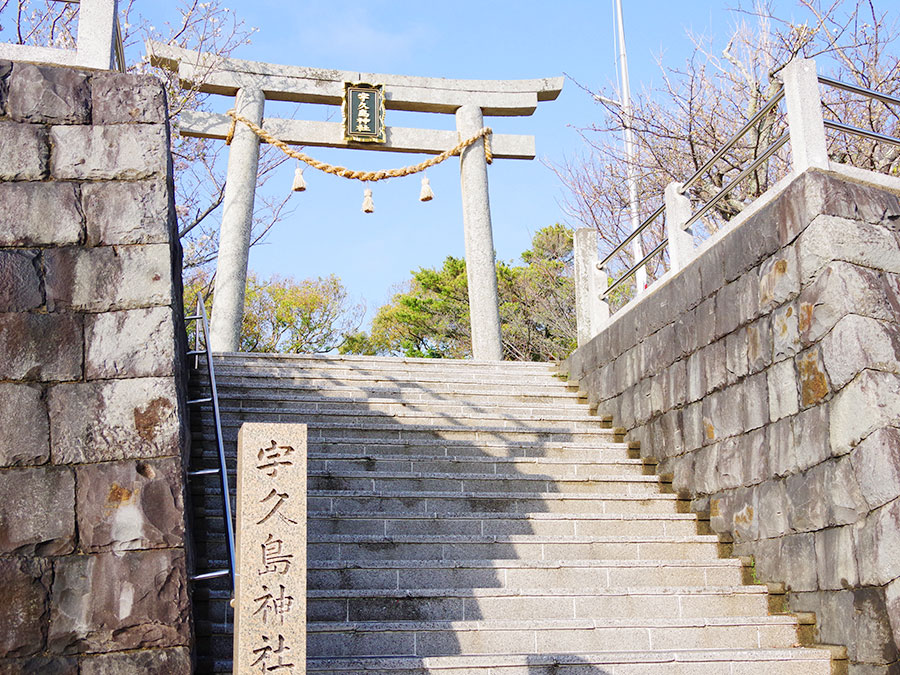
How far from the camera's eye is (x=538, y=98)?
39.9ft

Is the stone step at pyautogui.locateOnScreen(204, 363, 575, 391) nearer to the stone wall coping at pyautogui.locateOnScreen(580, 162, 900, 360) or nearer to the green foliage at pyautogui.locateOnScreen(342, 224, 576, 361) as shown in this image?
the stone wall coping at pyautogui.locateOnScreen(580, 162, 900, 360)

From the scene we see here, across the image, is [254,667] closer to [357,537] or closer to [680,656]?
[357,537]

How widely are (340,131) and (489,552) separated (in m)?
7.52

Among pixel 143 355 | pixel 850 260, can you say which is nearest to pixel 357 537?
pixel 143 355

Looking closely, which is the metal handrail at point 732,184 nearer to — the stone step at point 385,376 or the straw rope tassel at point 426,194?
the stone step at point 385,376

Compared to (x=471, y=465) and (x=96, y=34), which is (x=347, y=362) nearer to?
(x=471, y=465)

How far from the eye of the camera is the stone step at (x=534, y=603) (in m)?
4.51

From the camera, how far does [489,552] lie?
17.0 feet

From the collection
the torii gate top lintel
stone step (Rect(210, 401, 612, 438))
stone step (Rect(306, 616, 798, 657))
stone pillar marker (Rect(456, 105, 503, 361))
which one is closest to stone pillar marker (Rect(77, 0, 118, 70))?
stone step (Rect(210, 401, 612, 438))

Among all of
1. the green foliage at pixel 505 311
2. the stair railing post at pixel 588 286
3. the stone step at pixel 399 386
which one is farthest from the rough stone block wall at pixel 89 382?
the green foliage at pixel 505 311

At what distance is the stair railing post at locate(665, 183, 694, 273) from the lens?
641 cm

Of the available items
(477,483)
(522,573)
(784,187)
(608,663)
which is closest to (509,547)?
(522,573)

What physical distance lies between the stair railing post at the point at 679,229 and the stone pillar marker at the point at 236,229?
553 cm

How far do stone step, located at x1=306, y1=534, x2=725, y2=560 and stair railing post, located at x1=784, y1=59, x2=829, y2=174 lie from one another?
2402 mm
